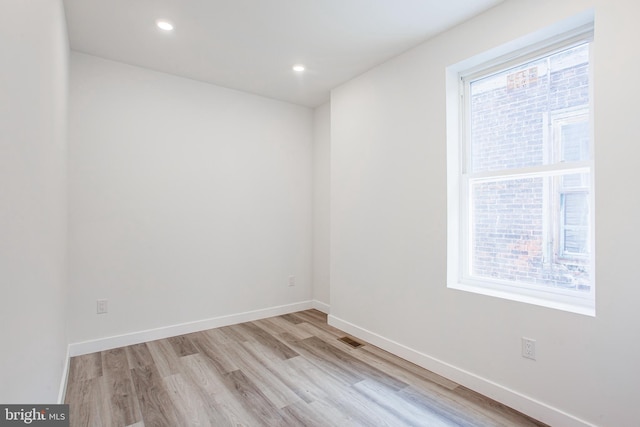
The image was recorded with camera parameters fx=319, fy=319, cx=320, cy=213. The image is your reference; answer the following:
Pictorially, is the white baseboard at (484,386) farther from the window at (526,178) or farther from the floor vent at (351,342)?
the window at (526,178)

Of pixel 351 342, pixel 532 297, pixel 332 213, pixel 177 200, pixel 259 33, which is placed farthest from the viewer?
pixel 332 213

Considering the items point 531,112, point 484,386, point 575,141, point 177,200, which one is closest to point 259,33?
point 177,200

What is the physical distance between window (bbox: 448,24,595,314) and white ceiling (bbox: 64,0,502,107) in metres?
0.56

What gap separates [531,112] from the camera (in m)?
2.21

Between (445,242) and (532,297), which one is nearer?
(532,297)

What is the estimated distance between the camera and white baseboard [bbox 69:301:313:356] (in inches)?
112

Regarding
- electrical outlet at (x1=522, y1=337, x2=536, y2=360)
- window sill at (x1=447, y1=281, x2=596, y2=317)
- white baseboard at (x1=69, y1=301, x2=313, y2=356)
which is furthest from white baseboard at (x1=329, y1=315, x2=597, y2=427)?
white baseboard at (x1=69, y1=301, x2=313, y2=356)

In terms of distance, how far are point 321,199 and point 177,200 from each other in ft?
5.76

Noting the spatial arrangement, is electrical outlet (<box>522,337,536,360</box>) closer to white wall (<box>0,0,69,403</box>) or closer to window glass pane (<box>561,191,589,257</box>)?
window glass pane (<box>561,191,589,257</box>)

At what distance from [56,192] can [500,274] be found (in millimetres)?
3072

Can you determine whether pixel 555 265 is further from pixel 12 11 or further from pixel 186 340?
pixel 186 340

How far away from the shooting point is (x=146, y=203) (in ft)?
10.3

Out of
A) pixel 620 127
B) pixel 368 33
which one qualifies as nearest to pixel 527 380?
pixel 620 127

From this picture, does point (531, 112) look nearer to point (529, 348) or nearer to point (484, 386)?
point (529, 348)
